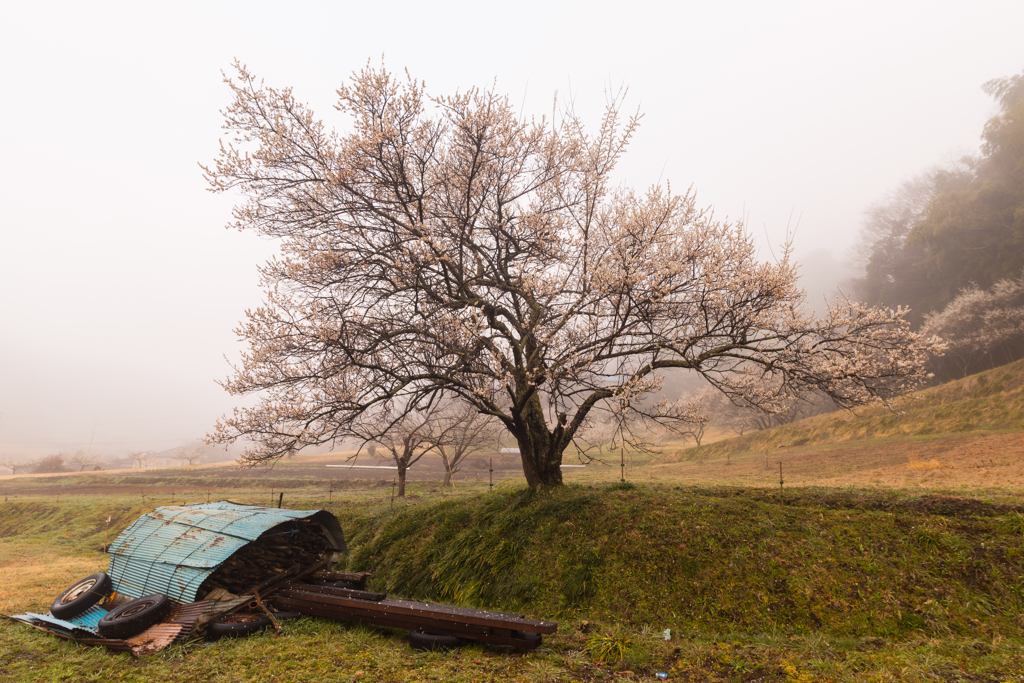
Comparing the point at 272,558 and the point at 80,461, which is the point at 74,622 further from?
the point at 80,461

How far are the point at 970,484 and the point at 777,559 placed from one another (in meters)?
11.4

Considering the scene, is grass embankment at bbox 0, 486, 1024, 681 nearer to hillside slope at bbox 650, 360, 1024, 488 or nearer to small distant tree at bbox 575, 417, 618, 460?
small distant tree at bbox 575, 417, 618, 460

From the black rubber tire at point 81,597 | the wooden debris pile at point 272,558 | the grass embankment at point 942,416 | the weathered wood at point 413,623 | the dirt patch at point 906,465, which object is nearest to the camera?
the weathered wood at point 413,623

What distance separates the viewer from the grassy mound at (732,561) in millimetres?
6809

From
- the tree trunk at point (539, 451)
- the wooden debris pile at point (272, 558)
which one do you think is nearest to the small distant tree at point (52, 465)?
the wooden debris pile at point (272, 558)

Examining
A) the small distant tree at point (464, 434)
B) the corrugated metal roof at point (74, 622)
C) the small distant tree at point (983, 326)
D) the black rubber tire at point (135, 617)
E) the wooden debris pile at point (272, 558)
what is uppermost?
the small distant tree at point (983, 326)

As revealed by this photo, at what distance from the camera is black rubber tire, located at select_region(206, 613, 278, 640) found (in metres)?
7.67

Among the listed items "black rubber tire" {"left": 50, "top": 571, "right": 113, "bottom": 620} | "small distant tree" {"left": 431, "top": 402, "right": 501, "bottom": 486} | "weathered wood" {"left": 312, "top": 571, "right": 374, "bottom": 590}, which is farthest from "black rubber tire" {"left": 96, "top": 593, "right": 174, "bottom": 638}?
"small distant tree" {"left": 431, "top": 402, "right": 501, "bottom": 486}

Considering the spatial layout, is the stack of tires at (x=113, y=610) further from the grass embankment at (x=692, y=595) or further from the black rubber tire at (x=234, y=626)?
the black rubber tire at (x=234, y=626)

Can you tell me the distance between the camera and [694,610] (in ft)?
24.7

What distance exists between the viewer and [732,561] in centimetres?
804

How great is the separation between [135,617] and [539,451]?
334 inches

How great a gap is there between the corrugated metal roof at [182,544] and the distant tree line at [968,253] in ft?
113

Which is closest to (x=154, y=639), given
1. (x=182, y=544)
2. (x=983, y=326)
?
(x=182, y=544)
